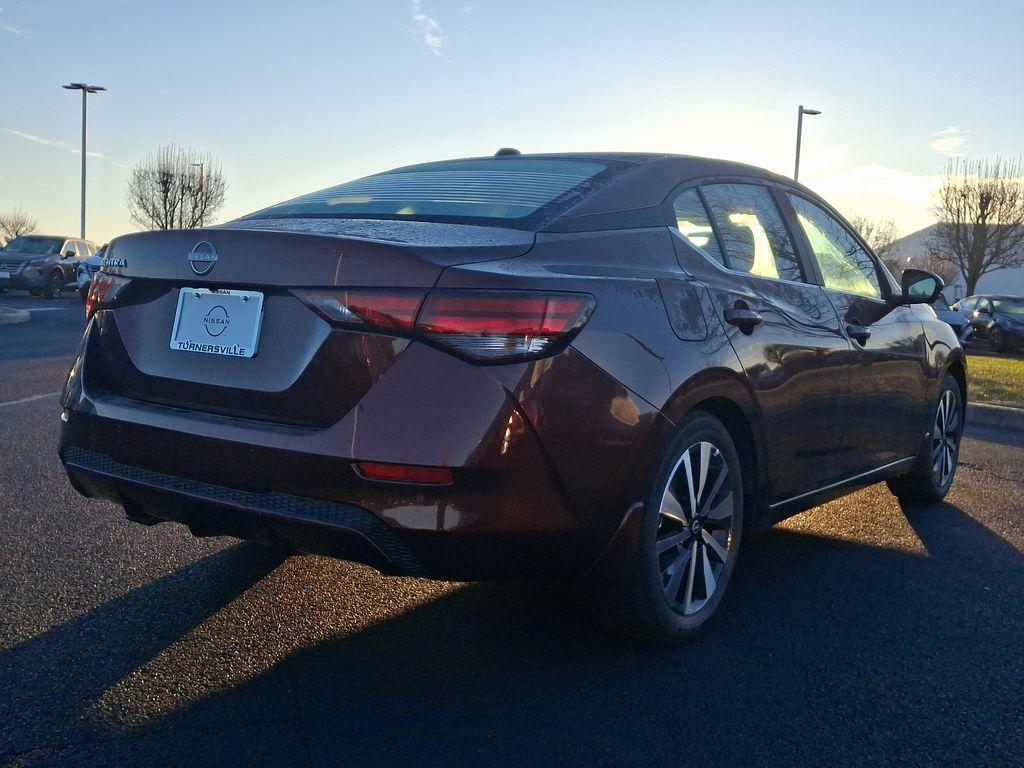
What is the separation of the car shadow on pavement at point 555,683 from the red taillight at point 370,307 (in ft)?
3.28

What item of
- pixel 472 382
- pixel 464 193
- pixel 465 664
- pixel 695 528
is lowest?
pixel 465 664

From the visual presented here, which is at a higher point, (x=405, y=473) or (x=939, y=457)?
(x=405, y=473)

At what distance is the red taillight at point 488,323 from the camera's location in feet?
8.87

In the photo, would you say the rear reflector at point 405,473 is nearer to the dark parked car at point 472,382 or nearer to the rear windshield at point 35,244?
the dark parked car at point 472,382

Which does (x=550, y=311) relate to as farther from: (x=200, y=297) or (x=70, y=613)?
(x=70, y=613)

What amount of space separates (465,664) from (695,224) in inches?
64.1

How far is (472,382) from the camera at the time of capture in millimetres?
2691

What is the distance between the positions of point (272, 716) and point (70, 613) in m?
1.08

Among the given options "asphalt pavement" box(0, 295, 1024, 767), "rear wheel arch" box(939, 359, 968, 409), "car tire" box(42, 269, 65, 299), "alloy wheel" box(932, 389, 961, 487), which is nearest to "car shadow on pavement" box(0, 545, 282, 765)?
"asphalt pavement" box(0, 295, 1024, 767)

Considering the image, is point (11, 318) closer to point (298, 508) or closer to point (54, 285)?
point (54, 285)

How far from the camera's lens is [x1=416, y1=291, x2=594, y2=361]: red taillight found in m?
2.70

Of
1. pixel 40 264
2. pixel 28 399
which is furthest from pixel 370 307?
pixel 40 264

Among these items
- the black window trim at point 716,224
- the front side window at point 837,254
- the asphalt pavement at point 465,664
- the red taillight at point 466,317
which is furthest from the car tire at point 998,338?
the red taillight at point 466,317

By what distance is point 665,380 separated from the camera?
3.11 metres
